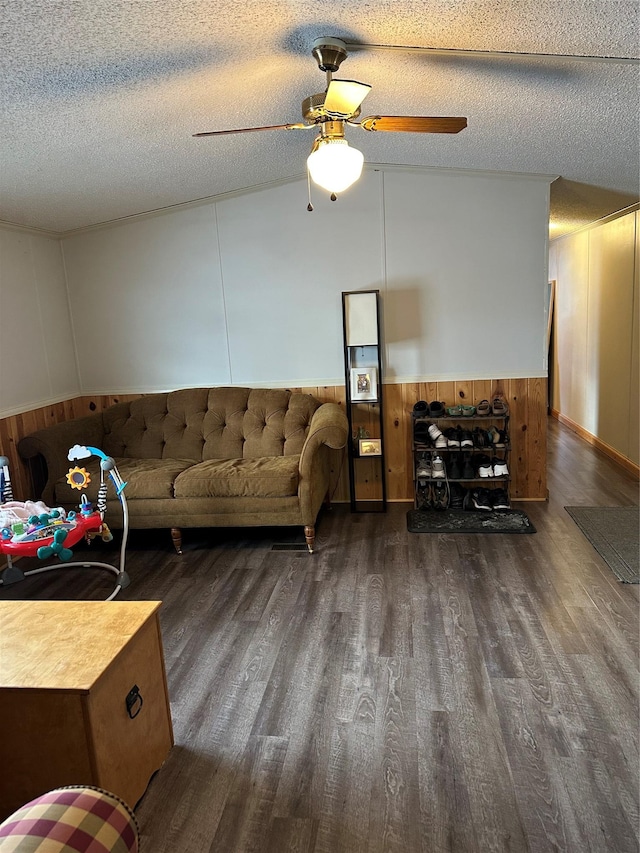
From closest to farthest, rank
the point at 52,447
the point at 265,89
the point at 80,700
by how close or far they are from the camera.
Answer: the point at 80,700 < the point at 265,89 < the point at 52,447

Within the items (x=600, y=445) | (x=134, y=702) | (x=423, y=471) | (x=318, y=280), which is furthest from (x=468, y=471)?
(x=134, y=702)

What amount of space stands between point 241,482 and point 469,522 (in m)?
1.60

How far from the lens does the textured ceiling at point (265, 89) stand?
185cm

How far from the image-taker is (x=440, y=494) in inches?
174

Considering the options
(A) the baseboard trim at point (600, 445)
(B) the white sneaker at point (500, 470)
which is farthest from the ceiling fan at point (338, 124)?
(A) the baseboard trim at point (600, 445)

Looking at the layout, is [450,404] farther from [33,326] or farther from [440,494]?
[33,326]

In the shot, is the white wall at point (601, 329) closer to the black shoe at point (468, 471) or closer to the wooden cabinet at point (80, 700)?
the black shoe at point (468, 471)

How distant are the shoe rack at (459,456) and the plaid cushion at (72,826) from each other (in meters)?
3.47

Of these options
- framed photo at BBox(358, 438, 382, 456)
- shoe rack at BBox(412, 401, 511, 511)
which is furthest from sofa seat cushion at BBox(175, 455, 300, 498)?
shoe rack at BBox(412, 401, 511, 511)

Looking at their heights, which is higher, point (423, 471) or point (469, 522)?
point (423, 471)

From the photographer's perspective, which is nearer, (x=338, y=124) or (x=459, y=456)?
(x=338, y=124)

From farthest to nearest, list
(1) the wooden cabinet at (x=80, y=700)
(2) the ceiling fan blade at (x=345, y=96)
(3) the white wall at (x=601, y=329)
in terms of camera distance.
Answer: (3) the white wall at (x=601, y=329), (2) the ceiling fan blade at (x=345, y=96), (1) the wooden cabinet at (x=80, y=700)

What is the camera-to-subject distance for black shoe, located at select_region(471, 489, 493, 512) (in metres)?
4.28

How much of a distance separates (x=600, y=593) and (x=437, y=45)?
8.63 feet
